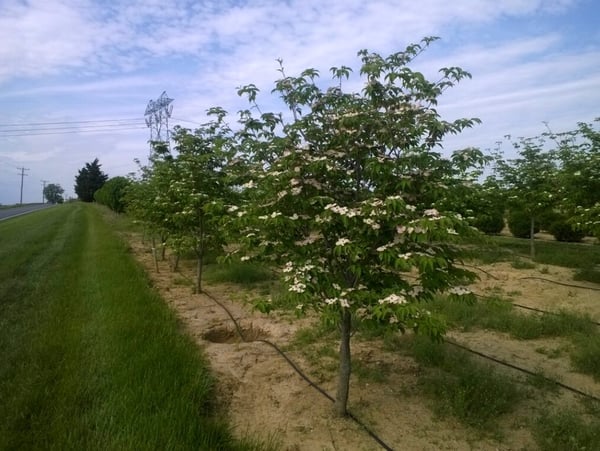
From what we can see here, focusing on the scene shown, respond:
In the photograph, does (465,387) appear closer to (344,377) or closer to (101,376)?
(344,377)

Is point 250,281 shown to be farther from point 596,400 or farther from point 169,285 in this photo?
point 596,400

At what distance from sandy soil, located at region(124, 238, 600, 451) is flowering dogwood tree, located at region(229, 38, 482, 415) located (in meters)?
0.38

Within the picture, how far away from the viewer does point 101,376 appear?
4.03 m

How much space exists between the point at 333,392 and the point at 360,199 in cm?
203

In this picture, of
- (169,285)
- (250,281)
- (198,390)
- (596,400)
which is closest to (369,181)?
(198,390)

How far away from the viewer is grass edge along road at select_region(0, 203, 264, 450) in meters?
3.07

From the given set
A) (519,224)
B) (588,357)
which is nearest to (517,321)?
(588,357)

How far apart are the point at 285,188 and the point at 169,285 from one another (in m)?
6.97

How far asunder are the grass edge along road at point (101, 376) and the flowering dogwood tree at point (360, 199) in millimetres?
1338

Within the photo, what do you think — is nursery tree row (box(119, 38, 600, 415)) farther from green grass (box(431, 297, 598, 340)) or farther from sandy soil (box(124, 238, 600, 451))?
green grass (box(431, 297, 598, 340))

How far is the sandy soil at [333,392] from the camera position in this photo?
3502mm

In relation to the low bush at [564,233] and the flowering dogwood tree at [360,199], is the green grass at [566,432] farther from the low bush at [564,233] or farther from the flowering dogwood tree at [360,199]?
the low bush at [564,233]

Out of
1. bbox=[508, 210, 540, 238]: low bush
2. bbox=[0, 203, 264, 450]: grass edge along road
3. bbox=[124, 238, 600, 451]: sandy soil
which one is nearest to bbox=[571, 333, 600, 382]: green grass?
bbox=[124, 238, 600, 451]: sandy soil

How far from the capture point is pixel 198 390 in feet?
12.7
